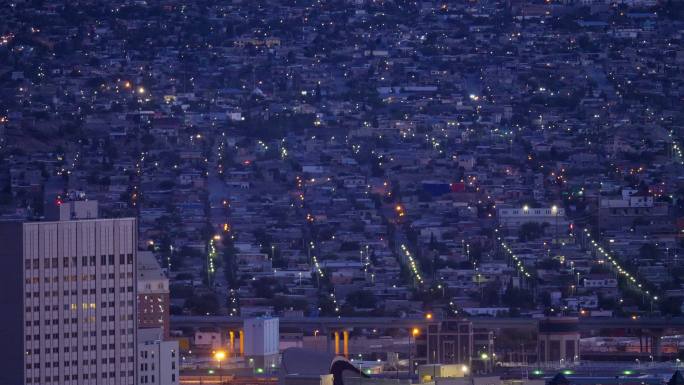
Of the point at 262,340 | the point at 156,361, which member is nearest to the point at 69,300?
the point at 156,361

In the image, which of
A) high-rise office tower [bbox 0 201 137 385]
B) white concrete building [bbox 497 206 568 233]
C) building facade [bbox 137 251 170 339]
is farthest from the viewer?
white concrete building [bbox 497 206 568 233]

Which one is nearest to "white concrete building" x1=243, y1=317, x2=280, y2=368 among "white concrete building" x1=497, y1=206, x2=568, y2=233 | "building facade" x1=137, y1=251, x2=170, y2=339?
"building facade" x1=137, y1=251, x2=170, y2=339

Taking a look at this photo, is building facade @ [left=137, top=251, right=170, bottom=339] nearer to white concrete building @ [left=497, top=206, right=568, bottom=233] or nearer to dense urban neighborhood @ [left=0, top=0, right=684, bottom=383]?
dense urban neighborhood @ [left=0, top=0, right=684, bottom=383]

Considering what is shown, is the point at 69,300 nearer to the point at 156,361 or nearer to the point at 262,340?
the point at 156,361

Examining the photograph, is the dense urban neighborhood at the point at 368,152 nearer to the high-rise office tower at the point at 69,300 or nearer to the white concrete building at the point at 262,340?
the white concrete building at the point at 262,340

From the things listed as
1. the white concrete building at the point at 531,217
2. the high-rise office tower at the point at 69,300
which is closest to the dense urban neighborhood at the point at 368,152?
the white concrete building at the point at 531,217

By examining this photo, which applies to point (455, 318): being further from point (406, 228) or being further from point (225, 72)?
point (225, 72)
